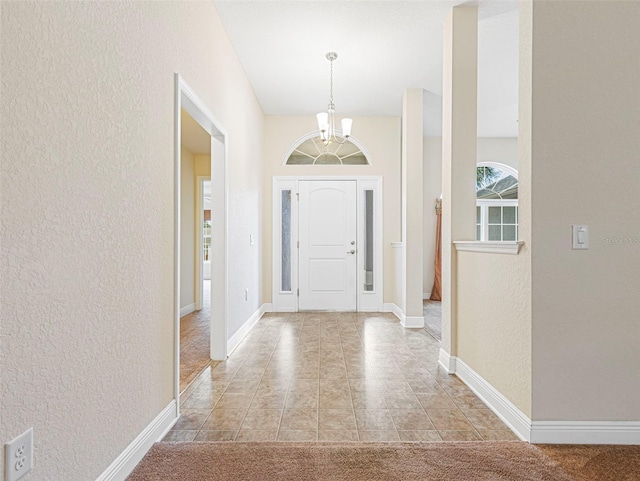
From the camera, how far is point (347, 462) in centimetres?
174

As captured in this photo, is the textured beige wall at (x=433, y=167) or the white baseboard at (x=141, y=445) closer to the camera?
the white baseboard at (x=141, y=445)

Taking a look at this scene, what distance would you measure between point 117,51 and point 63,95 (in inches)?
17.8

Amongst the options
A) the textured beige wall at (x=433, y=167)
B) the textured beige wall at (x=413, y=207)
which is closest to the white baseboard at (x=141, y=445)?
the textured beige wall at (x=413, y=207)

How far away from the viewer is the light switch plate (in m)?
1.91

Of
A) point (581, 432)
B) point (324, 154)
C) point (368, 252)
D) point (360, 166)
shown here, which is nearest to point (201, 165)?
point (324, 154)

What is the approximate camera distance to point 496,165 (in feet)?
23.4

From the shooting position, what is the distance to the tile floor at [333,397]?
2039 mm

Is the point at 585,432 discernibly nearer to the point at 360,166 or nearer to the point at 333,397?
the point at 333,397

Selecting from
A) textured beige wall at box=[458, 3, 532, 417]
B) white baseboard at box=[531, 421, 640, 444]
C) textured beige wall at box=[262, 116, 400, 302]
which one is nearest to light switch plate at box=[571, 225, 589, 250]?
textured beige wall at box=[458, 3, 532, 417]

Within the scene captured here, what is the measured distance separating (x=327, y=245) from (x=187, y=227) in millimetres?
2187

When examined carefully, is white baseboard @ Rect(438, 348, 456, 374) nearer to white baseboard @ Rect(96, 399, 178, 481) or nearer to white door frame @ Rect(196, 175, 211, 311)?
white baseboard @ Rect(96, 399, 178, 481)

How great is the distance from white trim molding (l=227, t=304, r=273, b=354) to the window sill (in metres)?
2.14

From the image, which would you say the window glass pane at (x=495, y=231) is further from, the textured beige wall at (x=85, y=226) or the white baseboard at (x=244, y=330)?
the textured beige wall at (x=85, y=226)

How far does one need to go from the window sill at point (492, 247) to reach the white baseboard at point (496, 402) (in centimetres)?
82
